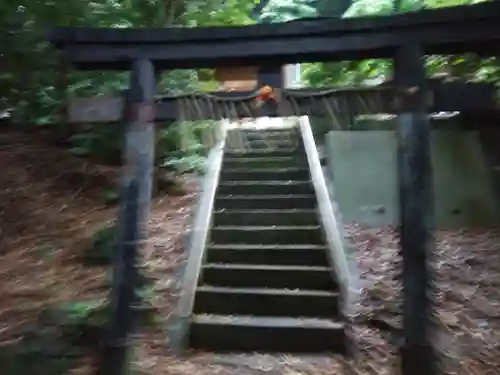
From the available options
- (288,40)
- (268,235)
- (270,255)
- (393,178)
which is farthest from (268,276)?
(393,178)

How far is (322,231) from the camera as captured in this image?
5918 mm

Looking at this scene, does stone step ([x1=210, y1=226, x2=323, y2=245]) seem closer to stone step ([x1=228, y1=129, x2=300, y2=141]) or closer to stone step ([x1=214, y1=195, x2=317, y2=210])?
stone step ([x1=214, y1=195, x2=317, y2=210])

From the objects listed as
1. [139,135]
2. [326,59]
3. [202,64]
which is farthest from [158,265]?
[326,59]

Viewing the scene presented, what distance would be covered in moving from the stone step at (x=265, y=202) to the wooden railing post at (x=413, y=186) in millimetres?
2770

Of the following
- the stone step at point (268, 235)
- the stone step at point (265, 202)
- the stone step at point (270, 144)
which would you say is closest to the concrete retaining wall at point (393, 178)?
the stone step at point (270, 144)

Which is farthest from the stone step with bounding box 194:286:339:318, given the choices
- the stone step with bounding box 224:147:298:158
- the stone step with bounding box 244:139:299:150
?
the stone step with bounding box 244:139:299:150

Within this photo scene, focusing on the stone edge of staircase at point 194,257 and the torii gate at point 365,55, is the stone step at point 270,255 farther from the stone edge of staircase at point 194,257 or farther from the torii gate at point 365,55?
the torii gate at point 365,55

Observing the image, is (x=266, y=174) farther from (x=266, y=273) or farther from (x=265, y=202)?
(x=266, y=273)

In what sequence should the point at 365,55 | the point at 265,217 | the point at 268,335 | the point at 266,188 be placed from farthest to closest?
the point at 266,188 → the point at 265,217 → the point at 268,335 → the point at 365,55

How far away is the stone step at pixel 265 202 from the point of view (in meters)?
6.51

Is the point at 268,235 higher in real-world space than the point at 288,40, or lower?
lower

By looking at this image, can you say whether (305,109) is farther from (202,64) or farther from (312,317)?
(312,317)

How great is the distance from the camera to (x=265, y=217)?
6.30 meters

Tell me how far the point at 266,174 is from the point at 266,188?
381 mm
